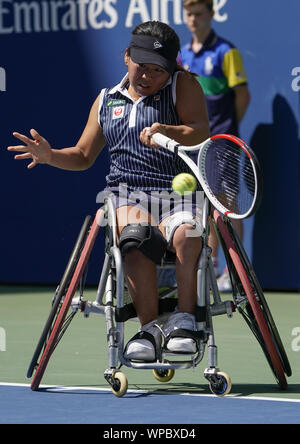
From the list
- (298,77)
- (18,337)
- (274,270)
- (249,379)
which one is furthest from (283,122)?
(249,379)

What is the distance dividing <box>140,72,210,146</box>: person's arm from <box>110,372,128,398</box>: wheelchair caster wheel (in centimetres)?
100

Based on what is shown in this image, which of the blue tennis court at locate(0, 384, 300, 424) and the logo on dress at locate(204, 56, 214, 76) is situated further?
the logo on dress at locate(204, 56, 214, 76)

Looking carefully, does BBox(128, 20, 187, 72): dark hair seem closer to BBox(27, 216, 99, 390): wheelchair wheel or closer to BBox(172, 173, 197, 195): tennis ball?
BBox(172, 173, 197, 195): tennis ball

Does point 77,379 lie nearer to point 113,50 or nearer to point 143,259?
point 143,259

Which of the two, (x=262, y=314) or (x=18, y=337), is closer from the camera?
(x=262, y=314)

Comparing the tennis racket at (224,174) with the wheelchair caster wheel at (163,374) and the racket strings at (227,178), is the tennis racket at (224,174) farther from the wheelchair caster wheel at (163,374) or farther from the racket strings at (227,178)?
the wheelchair caster wheel at (163,374)

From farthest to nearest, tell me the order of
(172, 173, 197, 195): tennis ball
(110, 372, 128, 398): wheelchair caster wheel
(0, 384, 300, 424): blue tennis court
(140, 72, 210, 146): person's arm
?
1. (140, 72, 210, 146): person's arm
2. (172, 173, 197, 195): tennis ball
3. (110, 372, 128, 398): wheelchair caster wheel
4. (0, 384, 300, 424): blue tennis court

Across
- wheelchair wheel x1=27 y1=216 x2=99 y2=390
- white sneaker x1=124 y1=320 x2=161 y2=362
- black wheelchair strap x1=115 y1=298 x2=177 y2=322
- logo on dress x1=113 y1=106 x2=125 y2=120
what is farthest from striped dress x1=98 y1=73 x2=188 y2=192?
white sneaker x1=124 y1=320 x2=161 y2=362

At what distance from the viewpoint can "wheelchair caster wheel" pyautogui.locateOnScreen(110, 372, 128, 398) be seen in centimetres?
485

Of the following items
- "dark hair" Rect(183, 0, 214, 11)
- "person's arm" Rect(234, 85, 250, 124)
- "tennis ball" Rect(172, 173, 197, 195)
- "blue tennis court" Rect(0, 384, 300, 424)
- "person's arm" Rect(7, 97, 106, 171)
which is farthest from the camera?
"person's arm" Rect(234, 85, 250, 124)

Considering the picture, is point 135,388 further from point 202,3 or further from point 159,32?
point 202,3
